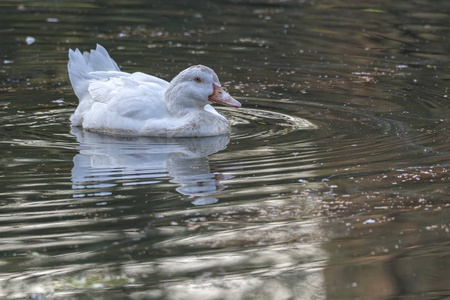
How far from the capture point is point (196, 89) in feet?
32.1

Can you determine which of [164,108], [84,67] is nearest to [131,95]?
[164,108]

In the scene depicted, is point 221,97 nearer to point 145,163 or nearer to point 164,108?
point 164,108

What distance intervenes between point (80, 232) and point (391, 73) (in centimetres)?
687

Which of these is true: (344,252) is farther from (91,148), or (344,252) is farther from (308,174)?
(91,148)

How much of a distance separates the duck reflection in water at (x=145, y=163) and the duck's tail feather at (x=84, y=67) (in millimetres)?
663

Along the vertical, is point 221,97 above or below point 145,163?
above

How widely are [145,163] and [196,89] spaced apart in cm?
156

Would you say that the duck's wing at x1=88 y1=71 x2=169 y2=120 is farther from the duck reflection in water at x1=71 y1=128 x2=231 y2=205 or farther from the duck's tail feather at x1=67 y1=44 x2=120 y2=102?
the duck reflection in water at x1=71 y1=128 x2=231 y2=205

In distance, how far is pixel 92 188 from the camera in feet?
24.9

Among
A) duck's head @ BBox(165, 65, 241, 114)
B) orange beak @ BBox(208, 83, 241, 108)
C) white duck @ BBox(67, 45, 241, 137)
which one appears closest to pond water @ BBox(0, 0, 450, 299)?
white duck @ BBox(67, 45, 241, 137)

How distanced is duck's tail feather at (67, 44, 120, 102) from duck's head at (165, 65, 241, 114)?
1.24 meters

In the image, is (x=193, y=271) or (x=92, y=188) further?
(x=92, y=188)

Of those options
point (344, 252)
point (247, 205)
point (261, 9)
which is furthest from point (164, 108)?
point (261, 9)

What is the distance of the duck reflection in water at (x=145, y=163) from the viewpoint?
25.1 feet
